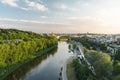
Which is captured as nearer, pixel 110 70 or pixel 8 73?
pixel 110 70

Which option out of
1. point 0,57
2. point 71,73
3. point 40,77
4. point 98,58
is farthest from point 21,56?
point 98,58

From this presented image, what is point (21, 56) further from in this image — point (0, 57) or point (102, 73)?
point (102, 73)

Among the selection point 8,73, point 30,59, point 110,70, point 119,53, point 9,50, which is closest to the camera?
point 110,70

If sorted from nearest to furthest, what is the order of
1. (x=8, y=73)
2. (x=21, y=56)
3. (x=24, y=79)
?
(x=24, y=79), (x=8, y=73), (x=21, y=56)

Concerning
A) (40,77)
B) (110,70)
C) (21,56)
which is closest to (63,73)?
(40,77)

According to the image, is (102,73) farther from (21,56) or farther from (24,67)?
(21,56)

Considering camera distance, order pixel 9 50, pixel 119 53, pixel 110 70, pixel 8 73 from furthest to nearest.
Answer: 1. pixel 9 50
2. pixel 119 53
3. pixel 8 73
4. pixel 110 70

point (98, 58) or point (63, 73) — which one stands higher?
point (98, 58)

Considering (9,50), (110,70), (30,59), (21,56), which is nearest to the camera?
(110,70)

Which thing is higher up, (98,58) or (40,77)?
(98,58)
